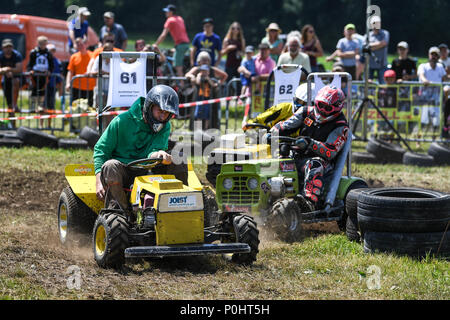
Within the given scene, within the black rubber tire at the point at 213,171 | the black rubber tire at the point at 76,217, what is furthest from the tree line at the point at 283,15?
the black rubber tire at the point at 76,217

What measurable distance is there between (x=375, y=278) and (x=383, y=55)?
13.2 meters

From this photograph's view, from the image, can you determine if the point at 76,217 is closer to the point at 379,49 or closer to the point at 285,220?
the point at 285,220

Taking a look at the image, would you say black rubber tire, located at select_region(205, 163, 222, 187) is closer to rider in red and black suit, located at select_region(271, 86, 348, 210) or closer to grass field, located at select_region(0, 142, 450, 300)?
rider in red and black suit, located at select_region(271, 86, 348, 210)

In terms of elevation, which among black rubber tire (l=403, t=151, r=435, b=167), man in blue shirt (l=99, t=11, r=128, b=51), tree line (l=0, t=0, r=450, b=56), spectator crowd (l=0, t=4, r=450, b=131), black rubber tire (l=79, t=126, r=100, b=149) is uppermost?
tree line (l=0, t=0, r=450, b=56)

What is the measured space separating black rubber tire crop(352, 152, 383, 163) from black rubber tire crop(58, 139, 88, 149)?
196 inches

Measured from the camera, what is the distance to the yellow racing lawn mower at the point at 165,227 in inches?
267

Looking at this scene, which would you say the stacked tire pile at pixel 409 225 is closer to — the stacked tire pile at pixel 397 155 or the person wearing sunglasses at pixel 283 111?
the person wearing sunglasses at pixel 283 111

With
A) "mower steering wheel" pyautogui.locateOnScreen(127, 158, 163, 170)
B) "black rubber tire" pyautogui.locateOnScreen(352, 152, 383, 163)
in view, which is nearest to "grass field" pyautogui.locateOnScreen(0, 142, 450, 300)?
"mower steering wheel" pyautogui.locateOnScreen(127, 158, 163, 170)

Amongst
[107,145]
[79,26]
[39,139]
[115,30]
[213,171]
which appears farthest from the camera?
[79,26]

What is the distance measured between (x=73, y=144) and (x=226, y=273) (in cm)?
839

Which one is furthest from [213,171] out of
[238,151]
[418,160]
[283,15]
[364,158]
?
[283,15]

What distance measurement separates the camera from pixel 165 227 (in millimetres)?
6844

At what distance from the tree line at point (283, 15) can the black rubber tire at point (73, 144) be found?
29.1 meters

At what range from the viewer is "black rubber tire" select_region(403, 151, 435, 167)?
14648mm
